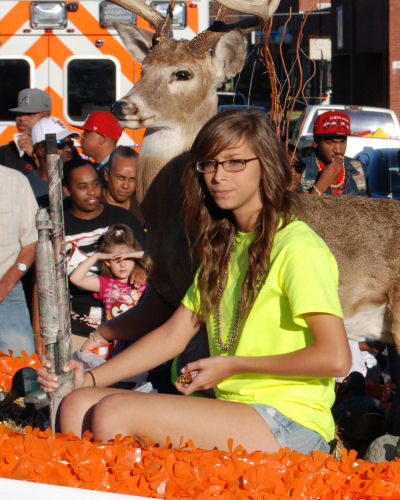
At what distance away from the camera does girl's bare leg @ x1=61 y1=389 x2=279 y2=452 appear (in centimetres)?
303

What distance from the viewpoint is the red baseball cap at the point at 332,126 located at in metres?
6.75

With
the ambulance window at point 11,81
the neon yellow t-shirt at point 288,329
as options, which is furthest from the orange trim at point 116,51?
the neon yellow t-shirt at point 288,329

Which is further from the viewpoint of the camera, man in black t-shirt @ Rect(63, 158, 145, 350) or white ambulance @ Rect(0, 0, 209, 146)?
white ambulance @ Rect(0, 0, 209, 146)

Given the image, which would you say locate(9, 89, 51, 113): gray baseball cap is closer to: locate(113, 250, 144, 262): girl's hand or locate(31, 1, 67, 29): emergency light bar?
locate(31, 1, 67, 29): emergency light bar

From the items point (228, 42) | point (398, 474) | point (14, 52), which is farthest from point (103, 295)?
point (14, 52)

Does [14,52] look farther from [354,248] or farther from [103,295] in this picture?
[354,248]

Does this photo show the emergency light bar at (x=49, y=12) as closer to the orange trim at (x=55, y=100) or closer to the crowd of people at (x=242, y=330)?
the orange trim at (x=55, y=100)

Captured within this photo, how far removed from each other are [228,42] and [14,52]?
4.66 m

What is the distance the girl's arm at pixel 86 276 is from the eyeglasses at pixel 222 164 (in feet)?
8.12

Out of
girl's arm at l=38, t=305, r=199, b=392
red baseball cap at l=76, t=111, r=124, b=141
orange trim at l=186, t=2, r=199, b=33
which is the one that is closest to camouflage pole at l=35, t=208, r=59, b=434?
girl's arm at l=38, t=305, r=199, b=392

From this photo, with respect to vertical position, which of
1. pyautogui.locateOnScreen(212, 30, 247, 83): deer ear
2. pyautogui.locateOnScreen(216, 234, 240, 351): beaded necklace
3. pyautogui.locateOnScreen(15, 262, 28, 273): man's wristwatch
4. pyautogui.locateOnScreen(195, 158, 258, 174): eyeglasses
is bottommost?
pyautogui.locateOnScreen(15, 262, 28, 273): man's wristwatch

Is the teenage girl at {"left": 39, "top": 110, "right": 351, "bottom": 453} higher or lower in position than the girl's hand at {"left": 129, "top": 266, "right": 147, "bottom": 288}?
higher

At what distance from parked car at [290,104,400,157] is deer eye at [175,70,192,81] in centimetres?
878

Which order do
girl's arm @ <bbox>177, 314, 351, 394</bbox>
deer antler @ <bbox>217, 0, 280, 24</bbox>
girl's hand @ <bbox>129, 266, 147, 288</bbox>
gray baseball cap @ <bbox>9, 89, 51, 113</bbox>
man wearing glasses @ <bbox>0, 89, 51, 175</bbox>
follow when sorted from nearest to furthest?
girl's arm @ <bbox>177, 314, 351, 394</bbox>, deer antler @ <bbox>217, 0, 280, 24</bbox>, girl's hand @ <bbox>129, 266, 147, 288</bbox>, man wearing glasses @ <bbox>0, 89, 51, 175</bbox>, gray baseball cap @ <bbox>9, 89, 51, 113</bbox>
